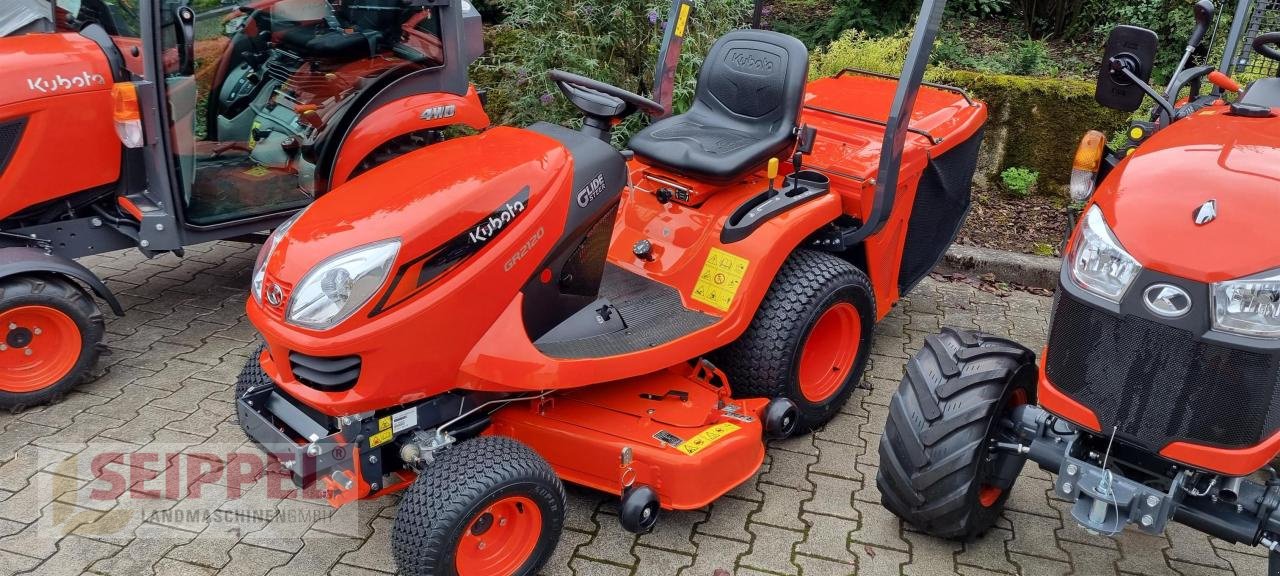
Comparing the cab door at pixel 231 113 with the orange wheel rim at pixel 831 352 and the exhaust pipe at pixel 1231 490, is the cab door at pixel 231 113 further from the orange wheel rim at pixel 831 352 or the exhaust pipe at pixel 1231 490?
the exhaust pipe at pixel 1231 490

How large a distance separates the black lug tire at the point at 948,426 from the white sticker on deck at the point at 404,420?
134 cm

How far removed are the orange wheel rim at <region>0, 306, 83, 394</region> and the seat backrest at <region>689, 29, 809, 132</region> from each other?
8.35 feet

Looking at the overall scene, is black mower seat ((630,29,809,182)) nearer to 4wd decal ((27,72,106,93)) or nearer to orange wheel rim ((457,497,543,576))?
orange wheel rim ((457,497,543,576))

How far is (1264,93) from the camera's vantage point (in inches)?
110

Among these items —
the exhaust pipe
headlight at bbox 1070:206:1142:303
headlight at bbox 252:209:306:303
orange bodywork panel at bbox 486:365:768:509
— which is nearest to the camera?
headlight at bbox 1070:206:1142:303

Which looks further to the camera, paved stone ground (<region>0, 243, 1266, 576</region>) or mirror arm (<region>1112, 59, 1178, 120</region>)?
paved stone ground (<region>0, 243, 1266, 576</region>)

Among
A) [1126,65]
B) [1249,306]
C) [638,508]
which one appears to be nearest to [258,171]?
[638,508]

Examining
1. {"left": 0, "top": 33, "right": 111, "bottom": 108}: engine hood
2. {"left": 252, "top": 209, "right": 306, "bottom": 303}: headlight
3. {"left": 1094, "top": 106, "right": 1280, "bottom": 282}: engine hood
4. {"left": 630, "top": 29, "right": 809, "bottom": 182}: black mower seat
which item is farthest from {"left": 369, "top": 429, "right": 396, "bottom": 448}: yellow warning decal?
{"left": 0, "top": 33, "right": 111, "bottom": 108}: engine hood

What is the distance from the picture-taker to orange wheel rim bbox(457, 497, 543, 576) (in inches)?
104

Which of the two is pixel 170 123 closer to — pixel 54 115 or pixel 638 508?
pixel 54 115

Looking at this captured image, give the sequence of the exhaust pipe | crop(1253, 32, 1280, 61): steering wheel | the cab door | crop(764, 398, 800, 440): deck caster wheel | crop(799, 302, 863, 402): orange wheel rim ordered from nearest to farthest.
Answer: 1. the exhaust pipe
2. crop(1253, 32, 1280, 61): steering wheel
3. crop(764, 398, 800, 440): deck caster wheel
4. crop(799, 302, 863, 402): orange wheel rim
5. the cab door

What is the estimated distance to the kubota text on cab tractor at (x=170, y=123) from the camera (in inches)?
146

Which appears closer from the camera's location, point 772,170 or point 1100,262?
A: point 1100,262

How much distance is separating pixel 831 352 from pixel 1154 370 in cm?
162
